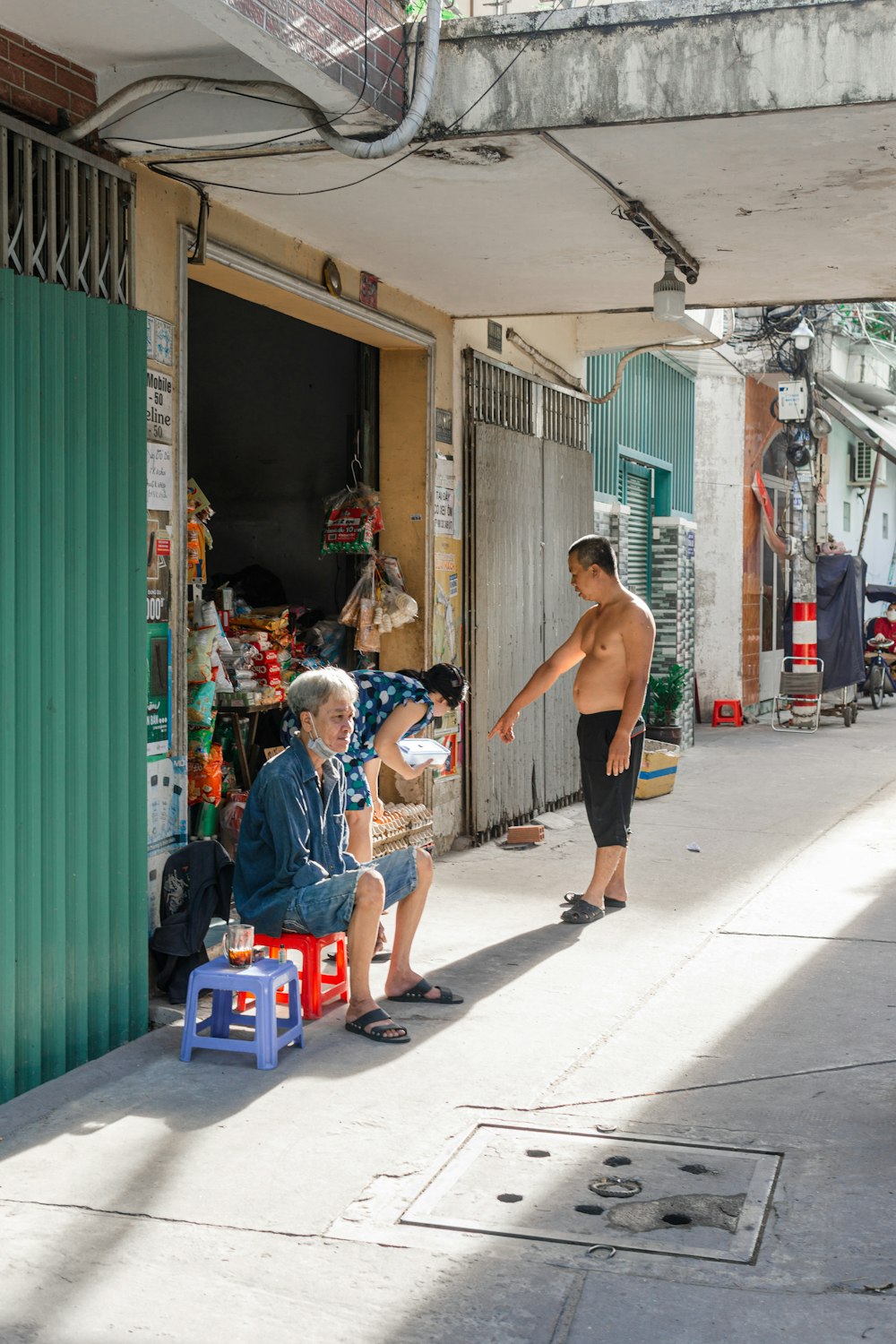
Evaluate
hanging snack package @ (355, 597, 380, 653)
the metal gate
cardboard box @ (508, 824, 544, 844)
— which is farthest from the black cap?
cardboard box @ (508, 824, 544, 844)

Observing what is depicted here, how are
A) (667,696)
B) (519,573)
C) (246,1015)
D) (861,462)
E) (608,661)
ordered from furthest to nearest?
(861,462), (667,696), (519,573), (608,661), (246,1015)

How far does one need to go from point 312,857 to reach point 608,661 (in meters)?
2.51

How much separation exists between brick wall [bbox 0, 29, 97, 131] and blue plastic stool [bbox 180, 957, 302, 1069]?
301 cm

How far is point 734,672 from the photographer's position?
18.2m

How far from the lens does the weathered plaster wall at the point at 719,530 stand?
1825 cm

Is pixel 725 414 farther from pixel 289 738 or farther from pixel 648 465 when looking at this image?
pixel 289 738

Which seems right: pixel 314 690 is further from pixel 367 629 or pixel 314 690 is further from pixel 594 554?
pixel 367 629

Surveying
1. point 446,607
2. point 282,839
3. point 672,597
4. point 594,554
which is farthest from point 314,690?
point 672,597

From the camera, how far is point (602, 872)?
291 inches

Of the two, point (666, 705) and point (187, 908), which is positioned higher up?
point (666, 705)

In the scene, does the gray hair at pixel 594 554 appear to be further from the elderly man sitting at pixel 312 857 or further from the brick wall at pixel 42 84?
the brick wall at pixel 42 84

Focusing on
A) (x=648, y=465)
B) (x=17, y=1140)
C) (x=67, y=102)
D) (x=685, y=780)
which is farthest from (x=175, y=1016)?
(x=648, y=465)

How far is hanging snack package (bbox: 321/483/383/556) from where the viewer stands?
8500mm

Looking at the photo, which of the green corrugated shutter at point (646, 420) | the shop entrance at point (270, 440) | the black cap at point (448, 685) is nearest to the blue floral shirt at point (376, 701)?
the black cap at point (448, 685)
